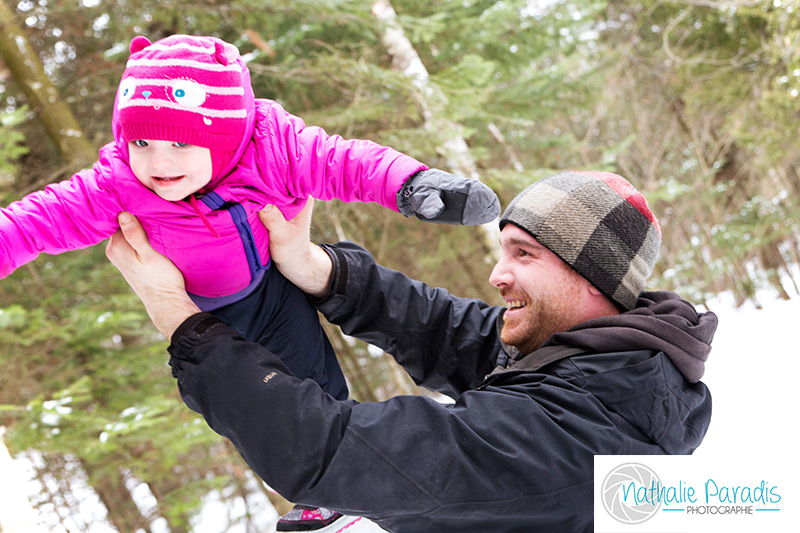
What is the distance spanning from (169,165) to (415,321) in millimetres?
1083

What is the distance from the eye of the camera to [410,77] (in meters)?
4.80

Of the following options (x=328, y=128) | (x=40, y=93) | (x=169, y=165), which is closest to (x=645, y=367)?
(x=169, y=165)

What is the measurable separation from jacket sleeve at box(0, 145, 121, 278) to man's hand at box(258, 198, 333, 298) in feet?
1.55

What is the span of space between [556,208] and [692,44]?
1021cm

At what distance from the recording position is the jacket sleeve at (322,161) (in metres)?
1.76

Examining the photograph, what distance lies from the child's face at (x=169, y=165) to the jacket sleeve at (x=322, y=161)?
8.0 inches

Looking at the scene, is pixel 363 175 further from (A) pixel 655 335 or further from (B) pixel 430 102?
(B) pixel 430 102

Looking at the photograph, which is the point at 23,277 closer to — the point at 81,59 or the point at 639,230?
the point at 81,59

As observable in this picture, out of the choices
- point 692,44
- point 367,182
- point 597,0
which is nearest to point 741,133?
point 692,44

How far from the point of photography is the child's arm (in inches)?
64.5

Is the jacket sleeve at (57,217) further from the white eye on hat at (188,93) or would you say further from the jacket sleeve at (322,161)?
the jacket sleeve at (322,161)

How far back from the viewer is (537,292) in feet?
6.31

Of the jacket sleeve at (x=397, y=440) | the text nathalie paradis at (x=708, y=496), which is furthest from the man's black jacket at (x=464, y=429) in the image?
the text nathalie paradis at (x=708, y=496)

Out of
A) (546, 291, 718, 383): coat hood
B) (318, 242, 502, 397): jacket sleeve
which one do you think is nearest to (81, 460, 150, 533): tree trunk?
(318, 242, 502, 397): jacket sleeve
